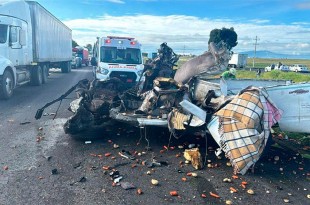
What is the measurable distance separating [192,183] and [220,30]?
53248 mm

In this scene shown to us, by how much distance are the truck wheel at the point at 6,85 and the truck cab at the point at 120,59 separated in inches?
140

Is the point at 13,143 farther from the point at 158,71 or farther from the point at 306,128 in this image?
the point at 306,128

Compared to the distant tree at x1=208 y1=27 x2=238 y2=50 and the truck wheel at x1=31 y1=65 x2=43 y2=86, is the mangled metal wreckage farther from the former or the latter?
the distant tree at x1=208 y1=27 x2=238 y2=50

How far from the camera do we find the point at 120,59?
13.2 m

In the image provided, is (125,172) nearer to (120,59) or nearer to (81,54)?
(120,59)

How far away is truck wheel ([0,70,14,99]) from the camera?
11512mm

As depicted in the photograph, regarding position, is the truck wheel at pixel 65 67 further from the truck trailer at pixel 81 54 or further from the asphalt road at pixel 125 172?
the asphalt road at pixel 125 172

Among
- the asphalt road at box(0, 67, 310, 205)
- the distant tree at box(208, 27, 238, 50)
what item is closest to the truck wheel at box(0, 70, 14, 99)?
the asphalt road at box(0, 67, 310, 205)

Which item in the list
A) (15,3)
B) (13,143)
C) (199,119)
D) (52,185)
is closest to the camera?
(52,185)

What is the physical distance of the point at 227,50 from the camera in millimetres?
7082

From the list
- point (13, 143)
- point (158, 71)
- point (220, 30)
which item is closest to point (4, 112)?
point (13, 143)

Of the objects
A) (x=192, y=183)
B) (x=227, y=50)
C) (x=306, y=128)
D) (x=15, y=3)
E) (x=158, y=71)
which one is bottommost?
(x=192, y=183)

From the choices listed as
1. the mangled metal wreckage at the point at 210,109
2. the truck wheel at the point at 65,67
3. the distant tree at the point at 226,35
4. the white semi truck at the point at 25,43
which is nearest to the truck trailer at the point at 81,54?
the truck wheel at the point at 65,67

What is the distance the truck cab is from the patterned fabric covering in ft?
25.3
